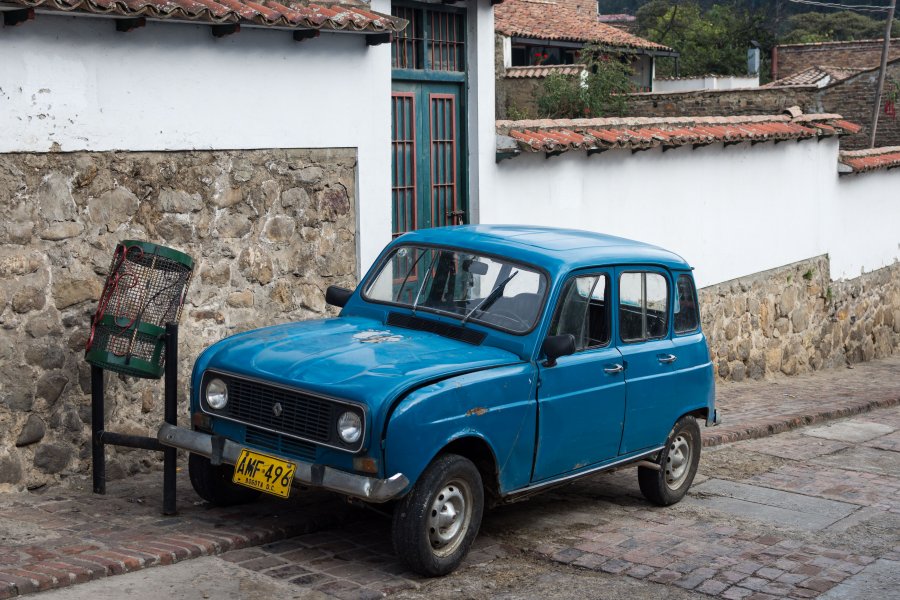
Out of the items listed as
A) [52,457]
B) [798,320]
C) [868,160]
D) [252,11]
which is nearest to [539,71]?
[868,160]

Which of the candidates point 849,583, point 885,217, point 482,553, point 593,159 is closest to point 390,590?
point 482,553

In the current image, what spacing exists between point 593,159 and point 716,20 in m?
42.2

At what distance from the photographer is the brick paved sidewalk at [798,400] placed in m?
11.6

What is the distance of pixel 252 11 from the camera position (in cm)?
834

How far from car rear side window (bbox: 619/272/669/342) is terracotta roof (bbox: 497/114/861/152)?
11.4 ft

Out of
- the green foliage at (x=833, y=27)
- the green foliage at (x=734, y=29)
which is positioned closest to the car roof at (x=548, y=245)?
the green foliage at (x=734, y=29)

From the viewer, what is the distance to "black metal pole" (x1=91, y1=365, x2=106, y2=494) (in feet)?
24.2

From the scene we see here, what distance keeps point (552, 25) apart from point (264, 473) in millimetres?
29214

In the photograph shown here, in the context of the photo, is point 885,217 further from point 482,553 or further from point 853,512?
point 482,553

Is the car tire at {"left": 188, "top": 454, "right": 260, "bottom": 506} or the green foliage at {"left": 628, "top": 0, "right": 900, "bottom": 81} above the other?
the green foliage at {"left": 628, "top": 0, "right": 900, "bottom": 81}

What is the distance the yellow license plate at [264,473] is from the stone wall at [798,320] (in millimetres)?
8907

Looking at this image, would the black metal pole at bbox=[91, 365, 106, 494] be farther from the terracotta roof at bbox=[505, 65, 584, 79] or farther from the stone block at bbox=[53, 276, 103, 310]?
the terracotta roof at bbox=[505, 65, 584, 79]

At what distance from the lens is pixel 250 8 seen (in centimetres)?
842

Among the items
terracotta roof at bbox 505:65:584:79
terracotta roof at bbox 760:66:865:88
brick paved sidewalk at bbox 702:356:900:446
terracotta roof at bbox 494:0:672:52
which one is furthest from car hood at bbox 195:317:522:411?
terracotta roof at bbox 494:0:672:52
